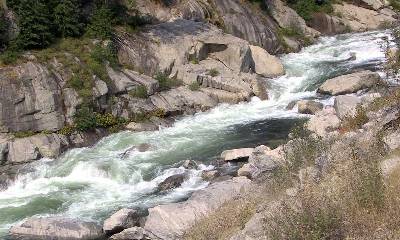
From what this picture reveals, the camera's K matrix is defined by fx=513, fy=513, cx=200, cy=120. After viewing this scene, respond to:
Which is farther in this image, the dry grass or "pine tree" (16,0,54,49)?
"pine tree" (16,0,54,49)

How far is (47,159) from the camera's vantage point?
20.8 meters

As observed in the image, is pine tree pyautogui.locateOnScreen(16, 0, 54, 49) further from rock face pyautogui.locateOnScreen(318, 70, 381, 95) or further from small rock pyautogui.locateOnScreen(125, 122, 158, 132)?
rock face pyautogui.locateOnScreen(318, 70, 381, 95)

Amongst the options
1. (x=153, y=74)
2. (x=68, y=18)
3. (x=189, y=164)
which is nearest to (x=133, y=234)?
(x=189, y=164)

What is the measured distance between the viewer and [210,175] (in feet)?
58.5

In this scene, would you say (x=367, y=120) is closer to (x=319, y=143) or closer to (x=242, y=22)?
(x=319, y=143)

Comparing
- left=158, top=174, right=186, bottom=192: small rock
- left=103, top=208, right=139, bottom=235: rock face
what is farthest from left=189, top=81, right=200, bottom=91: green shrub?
left=103, top=208, right=139, bottom=235: rock face

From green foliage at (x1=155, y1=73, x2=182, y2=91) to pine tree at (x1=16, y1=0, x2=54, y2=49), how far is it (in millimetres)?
5760

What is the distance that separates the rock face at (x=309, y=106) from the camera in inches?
914

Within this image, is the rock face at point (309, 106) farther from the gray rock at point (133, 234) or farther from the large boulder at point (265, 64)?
the gray rock at point (133, 234)

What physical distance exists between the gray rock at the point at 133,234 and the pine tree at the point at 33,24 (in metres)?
13.7

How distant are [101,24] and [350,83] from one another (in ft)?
43.8

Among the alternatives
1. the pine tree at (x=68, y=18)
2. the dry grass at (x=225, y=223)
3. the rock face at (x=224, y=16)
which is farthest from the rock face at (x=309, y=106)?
the dry grass at (x=225, y=223)

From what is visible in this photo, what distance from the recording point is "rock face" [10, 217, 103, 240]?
14594mm

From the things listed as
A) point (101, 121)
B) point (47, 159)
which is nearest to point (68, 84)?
point (101, 121)
